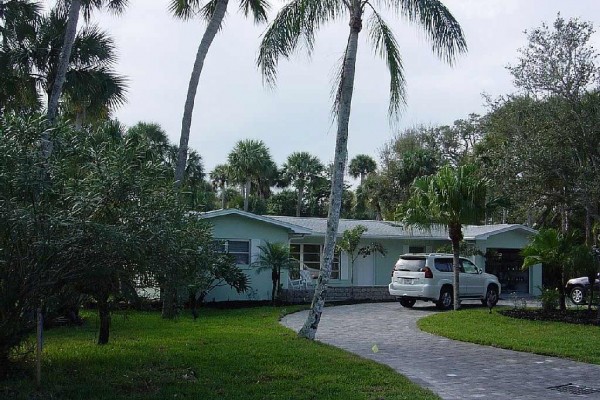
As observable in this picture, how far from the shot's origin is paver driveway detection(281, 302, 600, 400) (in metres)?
9.38

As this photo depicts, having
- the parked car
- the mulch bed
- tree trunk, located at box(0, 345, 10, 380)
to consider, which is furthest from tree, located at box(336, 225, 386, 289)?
tree trunk, located at box(0, 345, 10, 380)

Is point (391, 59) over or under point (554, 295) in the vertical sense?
over

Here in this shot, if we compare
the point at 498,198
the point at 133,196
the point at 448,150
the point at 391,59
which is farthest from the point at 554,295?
the point at 448,150

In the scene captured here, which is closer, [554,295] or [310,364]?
[310,364]

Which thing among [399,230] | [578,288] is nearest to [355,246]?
[399,230]

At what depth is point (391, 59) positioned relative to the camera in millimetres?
14148

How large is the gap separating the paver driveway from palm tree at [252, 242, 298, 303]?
4255 mm

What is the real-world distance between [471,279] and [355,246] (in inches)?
200

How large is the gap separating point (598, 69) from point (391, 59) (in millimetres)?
5491

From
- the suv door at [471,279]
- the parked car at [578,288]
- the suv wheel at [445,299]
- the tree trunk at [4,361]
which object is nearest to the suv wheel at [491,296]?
the suv door at [471,279]

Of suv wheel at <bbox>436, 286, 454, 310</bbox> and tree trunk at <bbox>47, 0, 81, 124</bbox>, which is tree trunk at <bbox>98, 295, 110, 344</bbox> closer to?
tree trunk at <bbox>47, 0, 81, 124</bbox>

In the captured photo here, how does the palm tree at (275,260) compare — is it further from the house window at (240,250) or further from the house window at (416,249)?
the house window at (416,249)

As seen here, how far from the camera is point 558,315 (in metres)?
18.0

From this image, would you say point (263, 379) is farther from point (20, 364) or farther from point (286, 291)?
point (286, 291)
